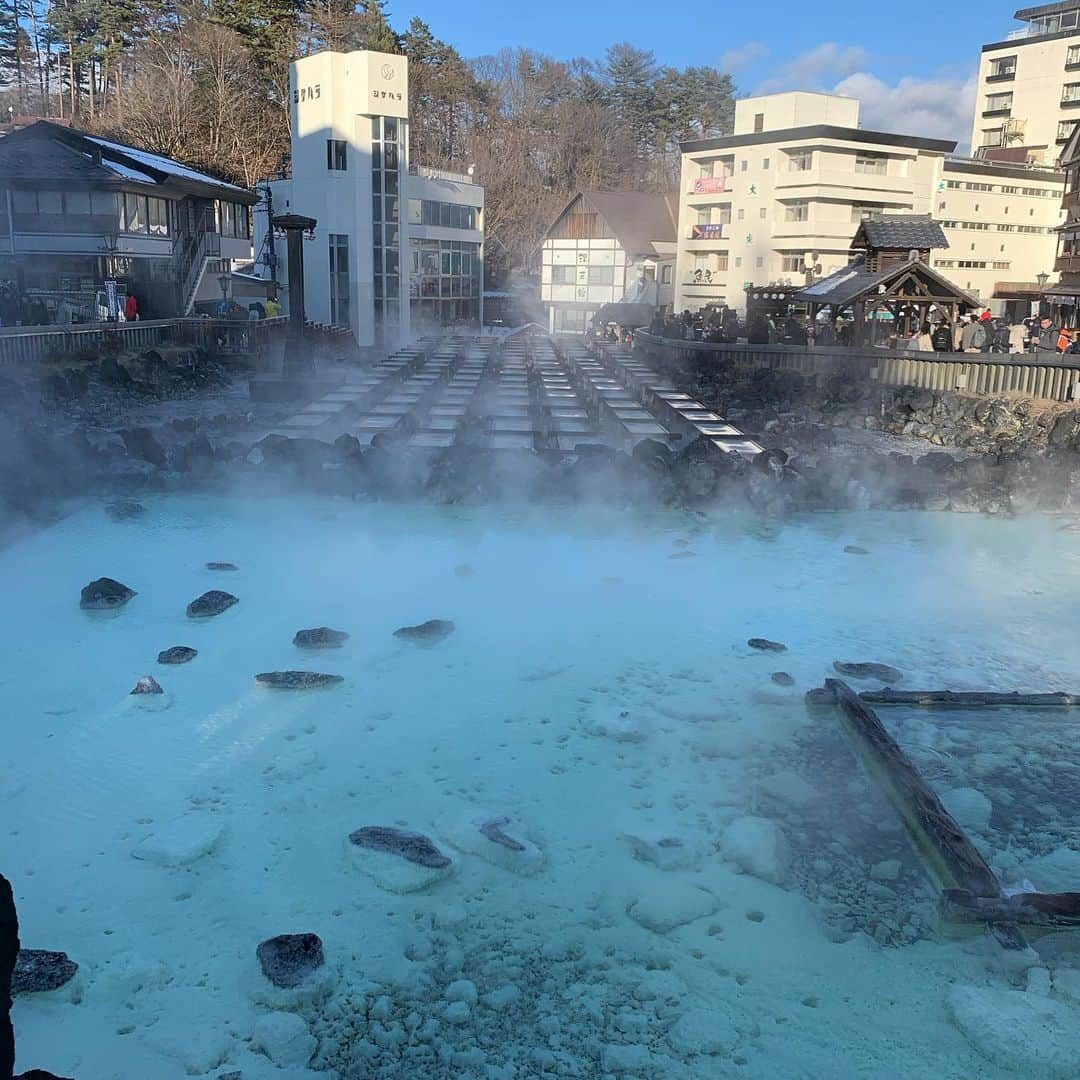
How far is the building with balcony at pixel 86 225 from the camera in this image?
2556 cm

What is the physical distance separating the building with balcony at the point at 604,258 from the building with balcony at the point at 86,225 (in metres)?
25.3

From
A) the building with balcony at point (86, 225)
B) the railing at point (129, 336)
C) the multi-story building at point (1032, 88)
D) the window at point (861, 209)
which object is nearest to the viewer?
the railing at point (129, 336)

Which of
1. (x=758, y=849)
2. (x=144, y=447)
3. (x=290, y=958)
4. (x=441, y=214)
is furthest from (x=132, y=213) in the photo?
(x=758, y=849)

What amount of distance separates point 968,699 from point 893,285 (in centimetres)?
1750

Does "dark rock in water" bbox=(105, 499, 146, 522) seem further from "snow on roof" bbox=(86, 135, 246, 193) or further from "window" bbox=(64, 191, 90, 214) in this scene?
"snow on roof" bbox=(86, 135, 246, 193)

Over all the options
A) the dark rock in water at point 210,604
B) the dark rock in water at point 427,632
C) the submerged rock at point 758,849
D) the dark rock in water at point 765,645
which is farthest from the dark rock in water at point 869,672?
the dark rock in water at point 210,604

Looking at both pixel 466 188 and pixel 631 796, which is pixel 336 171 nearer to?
pixel 466 188

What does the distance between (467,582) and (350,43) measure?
144 feet

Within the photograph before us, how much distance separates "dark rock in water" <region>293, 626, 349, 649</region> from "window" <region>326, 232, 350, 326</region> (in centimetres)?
2581

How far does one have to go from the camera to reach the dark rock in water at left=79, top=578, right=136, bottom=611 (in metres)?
8.35

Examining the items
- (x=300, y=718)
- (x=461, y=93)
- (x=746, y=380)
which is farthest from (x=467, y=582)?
(x=461, y=93)

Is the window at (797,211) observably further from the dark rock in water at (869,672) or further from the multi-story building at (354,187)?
the dark rock in water at (869,672)

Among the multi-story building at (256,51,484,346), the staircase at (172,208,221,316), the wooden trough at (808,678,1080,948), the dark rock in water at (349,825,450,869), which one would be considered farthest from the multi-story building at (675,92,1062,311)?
the dark rock in water at (349,825,450,869)

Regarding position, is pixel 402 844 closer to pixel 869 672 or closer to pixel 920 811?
pixel 920 811
